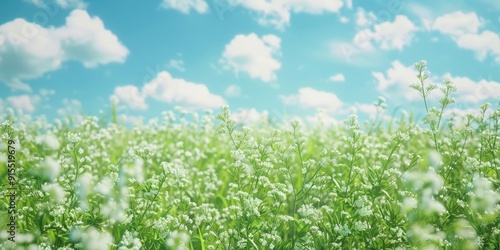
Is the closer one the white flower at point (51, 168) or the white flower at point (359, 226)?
the white flower at point (359, 226)

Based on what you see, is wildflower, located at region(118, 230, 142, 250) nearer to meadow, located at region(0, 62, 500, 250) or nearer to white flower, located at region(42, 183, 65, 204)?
meadow, located at region(0, 62, 500, 250)

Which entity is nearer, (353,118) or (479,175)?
(353,118)

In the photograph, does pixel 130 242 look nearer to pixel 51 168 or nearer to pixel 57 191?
pixel 57 191

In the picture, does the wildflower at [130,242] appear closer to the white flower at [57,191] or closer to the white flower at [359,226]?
the white flower at [57,191]

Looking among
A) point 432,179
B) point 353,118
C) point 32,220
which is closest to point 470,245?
point 432,179

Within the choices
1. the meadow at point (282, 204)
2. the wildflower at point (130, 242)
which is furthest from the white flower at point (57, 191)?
the wildflower at point (130, 242)

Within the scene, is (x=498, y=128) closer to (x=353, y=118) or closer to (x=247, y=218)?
(x=353, y=118)

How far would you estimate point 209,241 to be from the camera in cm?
456

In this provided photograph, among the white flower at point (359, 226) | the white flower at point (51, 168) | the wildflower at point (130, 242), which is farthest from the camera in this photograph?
the white flower at point (51, 168)

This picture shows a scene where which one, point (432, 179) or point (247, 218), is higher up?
point (432, 179)

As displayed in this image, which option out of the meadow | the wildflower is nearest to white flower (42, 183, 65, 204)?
the meadow

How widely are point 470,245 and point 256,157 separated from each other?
1.80 meters

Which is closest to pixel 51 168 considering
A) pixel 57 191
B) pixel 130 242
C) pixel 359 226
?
pixel 57 191

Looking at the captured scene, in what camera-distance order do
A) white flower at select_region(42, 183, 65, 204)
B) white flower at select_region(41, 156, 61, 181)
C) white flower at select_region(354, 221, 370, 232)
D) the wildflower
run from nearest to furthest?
1. the wildflower
2. white flower at select_region(354, 221, 370, 232)
3. white flower at select_region(42, 183, 65, 204)
4. white flower at select_region(41, 156, 61, 181)
